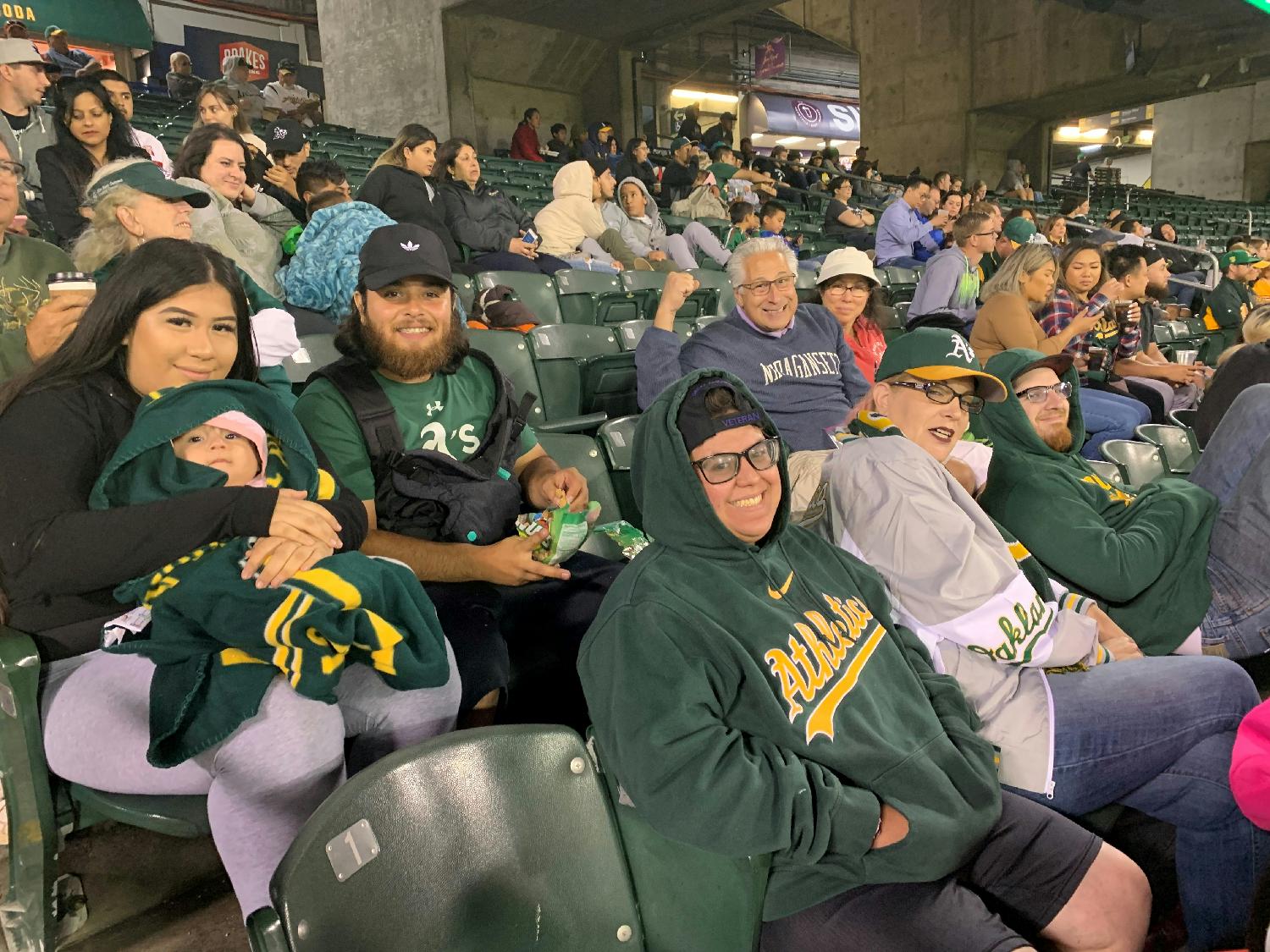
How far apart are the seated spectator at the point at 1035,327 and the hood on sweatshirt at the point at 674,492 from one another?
Result: 2.82m

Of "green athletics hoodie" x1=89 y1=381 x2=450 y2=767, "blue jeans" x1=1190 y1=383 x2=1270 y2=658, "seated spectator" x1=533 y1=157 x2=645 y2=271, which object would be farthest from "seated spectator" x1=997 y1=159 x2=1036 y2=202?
"green athletics hoodie" x1=89 y1=381 x2=450 y2=767

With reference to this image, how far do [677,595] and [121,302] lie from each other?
1134mm

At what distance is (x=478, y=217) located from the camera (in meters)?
5.14

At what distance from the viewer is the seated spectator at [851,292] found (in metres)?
3.45

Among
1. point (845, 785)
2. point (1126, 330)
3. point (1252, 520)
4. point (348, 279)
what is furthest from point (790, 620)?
point (1126, 330)

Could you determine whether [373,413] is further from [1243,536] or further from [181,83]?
[181,83]

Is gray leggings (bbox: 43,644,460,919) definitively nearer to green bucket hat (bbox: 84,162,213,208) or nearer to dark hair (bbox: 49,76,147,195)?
green bucket hat (bbox: 84,162,213,208)

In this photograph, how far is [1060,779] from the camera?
152 centimetres

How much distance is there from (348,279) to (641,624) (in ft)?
7.30

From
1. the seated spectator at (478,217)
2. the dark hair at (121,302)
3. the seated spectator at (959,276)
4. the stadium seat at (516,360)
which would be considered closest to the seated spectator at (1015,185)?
the seated spectator at (959,276)

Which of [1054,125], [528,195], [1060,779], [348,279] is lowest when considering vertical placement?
[1060,779]

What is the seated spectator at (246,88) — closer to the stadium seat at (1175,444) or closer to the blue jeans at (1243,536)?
the stadium seat at (1175,444)

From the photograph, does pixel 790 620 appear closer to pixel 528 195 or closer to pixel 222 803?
pixel 222 803

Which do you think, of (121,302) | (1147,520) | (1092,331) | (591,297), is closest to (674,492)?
(121,302)
